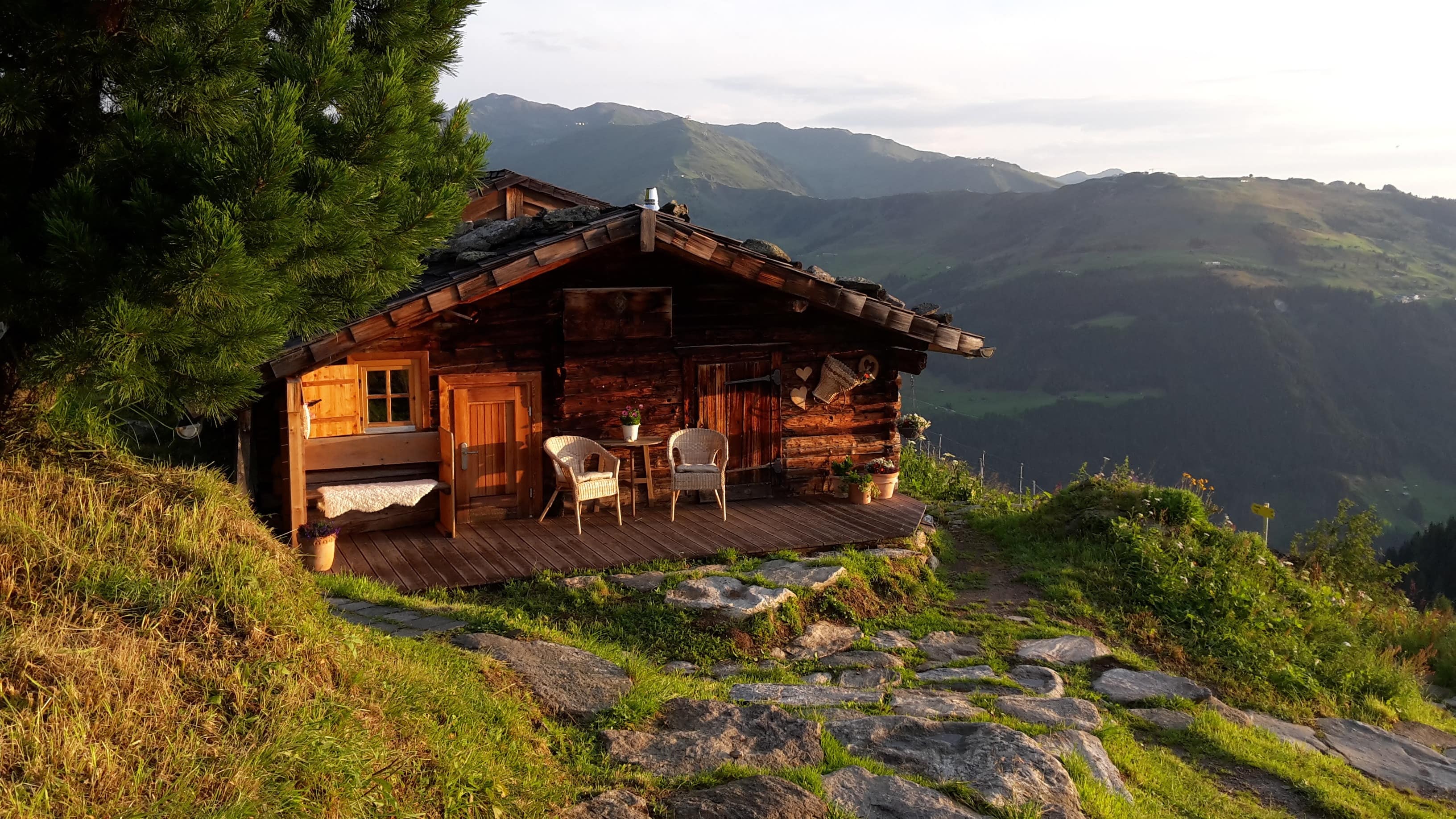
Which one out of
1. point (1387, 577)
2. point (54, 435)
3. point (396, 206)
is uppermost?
point (396, 206)

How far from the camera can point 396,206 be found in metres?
4.97

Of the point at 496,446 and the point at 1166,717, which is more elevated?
the point at 496,446

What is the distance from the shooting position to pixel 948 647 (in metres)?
8.47

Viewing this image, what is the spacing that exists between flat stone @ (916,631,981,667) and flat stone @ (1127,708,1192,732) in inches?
55.8

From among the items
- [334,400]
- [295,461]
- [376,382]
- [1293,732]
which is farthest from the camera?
[376,382]

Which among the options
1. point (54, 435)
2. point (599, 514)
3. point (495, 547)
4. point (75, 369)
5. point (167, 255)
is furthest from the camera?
point (599, 514)

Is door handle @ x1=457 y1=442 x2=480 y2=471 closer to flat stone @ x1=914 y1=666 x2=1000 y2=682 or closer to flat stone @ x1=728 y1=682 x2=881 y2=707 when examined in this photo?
flat stone @ x1=728 y1=682 x2=881 y2=707

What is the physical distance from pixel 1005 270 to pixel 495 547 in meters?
147

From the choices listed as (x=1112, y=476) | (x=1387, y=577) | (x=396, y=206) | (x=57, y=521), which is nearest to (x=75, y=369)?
(x=57, y=521)

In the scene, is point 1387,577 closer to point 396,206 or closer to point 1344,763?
point 1344,763

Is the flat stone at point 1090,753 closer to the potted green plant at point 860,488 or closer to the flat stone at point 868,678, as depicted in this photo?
the flat stone at point 868,678

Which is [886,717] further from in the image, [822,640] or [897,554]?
[897,554]

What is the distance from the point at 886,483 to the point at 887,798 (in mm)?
8472

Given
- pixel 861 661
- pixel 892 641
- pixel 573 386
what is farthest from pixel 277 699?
pixel 573 386
